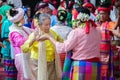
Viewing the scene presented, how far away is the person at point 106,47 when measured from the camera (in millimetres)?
6272

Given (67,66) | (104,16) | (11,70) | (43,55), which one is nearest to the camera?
(67,66)

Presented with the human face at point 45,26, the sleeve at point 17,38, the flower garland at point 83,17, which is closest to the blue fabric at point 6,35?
the sleeve at point 17,38

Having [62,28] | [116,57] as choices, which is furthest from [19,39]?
[116,57]

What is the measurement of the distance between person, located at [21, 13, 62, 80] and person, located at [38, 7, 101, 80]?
0.30 metres

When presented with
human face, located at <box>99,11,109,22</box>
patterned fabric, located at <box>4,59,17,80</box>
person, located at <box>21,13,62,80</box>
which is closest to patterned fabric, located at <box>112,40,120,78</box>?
human face, located at <box>99,11,109,22</box>

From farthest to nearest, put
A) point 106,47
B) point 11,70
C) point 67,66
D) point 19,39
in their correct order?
point 11,70
point 106,47
point 19,39
point 67,66

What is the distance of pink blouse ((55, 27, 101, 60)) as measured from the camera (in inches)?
198

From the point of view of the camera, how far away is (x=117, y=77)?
7055mm

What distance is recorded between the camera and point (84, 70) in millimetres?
5176

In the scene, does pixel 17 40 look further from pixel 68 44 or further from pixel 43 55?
pixel 68 44

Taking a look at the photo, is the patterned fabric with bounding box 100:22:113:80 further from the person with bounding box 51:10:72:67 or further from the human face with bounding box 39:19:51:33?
the human face with bounding box 39:19:51:33

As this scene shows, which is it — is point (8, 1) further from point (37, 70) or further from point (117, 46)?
point (37, 70)

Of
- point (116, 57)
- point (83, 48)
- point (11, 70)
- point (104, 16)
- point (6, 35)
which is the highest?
point (104, 16)

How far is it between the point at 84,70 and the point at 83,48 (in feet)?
0.93
